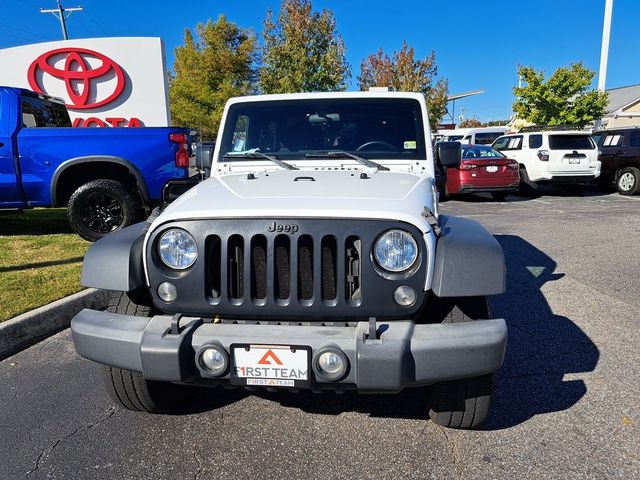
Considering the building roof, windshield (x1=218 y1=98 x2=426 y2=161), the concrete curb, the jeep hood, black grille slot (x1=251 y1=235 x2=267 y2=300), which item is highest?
the building roof

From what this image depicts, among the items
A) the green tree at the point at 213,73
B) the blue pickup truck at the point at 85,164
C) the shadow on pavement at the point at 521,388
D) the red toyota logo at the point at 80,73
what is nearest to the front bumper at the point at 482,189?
the blue pickup truck at the point at 85,164

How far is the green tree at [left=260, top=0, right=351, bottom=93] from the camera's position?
736 inches

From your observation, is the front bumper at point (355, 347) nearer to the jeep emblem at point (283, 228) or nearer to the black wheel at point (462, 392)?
the black wheel at point (462, 392)

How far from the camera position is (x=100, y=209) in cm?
684

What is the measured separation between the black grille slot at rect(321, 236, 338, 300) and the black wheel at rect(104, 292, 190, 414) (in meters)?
0.96

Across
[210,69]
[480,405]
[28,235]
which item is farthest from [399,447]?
[210,69]

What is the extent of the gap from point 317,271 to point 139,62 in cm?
1076

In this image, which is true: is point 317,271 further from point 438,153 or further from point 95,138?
point 95,138

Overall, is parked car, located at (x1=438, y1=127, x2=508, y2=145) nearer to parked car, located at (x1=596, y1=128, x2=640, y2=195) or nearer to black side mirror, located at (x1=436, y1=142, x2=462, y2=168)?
parked car, located at (x1=596, y1=128, x2=640, y2=195)

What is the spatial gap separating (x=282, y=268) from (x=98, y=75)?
10899mm

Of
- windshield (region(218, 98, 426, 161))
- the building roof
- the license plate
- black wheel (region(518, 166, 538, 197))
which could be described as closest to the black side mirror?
windshield (region(218, 98, 426, 161))

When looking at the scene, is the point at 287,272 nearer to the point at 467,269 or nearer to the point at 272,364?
the point at 272,364

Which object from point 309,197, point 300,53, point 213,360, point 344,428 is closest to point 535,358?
point 344,428

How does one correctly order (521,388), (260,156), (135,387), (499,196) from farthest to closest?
1. (499,196)
2. (260,156)
3. (521,388)
4. (135,387)
